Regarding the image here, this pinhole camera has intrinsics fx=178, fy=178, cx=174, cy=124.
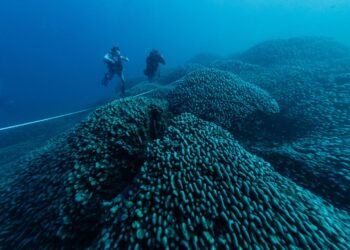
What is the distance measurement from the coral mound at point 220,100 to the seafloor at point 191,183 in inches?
1.8

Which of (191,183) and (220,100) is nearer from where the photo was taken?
(191,183)

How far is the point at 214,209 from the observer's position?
2547 millimetres

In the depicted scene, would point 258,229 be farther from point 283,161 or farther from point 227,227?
point 283,161

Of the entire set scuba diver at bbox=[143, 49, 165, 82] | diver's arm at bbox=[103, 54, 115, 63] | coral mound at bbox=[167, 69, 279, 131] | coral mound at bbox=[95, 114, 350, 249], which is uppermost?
diver's arm at bbox=[103, 54, 115, 63]

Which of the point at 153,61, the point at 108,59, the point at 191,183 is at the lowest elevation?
the point at 191,183

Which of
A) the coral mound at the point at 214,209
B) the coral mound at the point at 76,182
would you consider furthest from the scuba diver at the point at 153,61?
the coral mound at the point at 214,209

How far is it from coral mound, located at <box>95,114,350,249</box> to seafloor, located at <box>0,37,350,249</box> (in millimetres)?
14

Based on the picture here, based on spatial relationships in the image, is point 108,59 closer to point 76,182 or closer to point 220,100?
point 220,100

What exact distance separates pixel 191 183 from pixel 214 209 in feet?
1.61

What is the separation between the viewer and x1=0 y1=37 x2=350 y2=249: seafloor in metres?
2.40

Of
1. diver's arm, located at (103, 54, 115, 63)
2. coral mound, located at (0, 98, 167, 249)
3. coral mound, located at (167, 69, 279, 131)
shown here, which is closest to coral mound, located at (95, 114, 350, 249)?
coral mound, located at (0, 98, 167, 249)

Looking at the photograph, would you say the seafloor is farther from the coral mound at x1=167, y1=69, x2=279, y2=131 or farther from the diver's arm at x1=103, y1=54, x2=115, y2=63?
the diver's arm at x1=103, y1=54, x2=115, y2=63

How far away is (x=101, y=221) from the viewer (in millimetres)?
2799

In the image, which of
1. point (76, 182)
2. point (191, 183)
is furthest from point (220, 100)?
point (76, 182)
